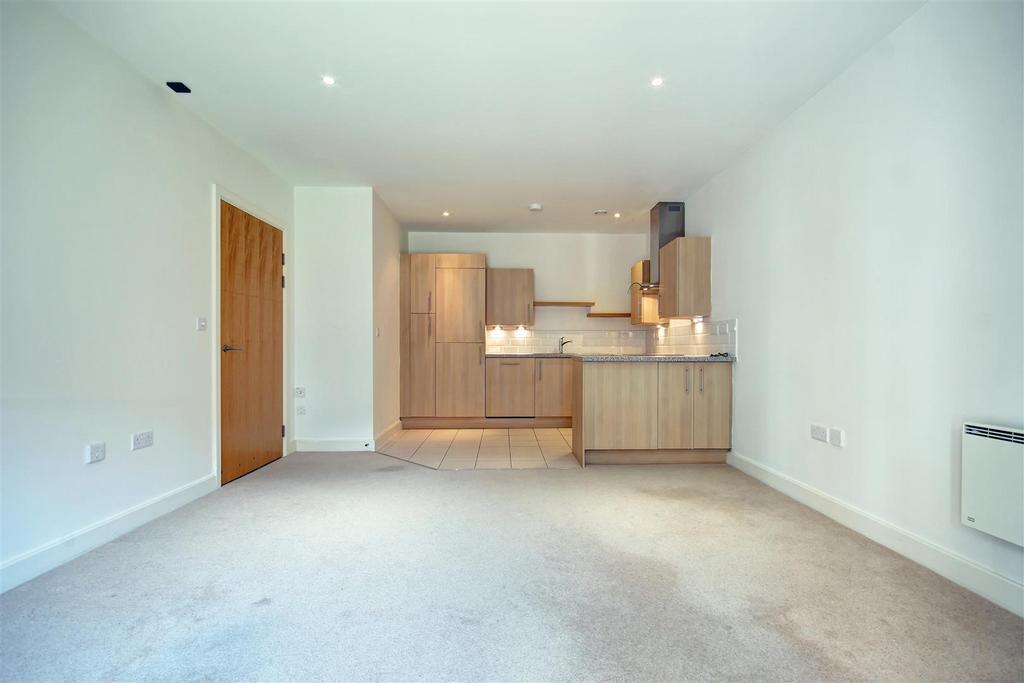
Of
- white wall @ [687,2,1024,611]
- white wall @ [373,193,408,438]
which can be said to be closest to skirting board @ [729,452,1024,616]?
white wall @ [687,2,1024,611]

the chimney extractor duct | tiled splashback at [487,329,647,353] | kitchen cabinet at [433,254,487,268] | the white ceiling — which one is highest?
the white ceiling

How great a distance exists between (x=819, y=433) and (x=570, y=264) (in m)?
4.35

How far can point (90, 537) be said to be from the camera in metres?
2.43

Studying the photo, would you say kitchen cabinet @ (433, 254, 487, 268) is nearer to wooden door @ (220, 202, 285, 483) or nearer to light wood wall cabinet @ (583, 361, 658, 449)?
wooden door @ (220, 202, 285, 483)

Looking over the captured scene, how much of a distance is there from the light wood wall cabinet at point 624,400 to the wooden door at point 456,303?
2.48m

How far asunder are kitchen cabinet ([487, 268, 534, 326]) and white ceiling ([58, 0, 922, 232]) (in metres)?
2.23

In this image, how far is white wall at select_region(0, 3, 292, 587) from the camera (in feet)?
6.87

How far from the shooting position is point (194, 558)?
231cm

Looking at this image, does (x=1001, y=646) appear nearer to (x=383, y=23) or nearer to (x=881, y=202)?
(x=881, y=202)

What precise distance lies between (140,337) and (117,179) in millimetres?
859

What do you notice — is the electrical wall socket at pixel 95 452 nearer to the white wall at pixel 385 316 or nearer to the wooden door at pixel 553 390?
the white wall at pixel 385 316

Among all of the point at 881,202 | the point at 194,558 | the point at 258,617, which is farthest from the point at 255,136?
the point at 881,202

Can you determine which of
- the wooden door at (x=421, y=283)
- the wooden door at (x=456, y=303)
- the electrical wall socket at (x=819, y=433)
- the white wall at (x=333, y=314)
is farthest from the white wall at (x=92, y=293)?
the electrical wall socket at (x=819, y=433)

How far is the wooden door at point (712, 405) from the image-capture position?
13.6ft
